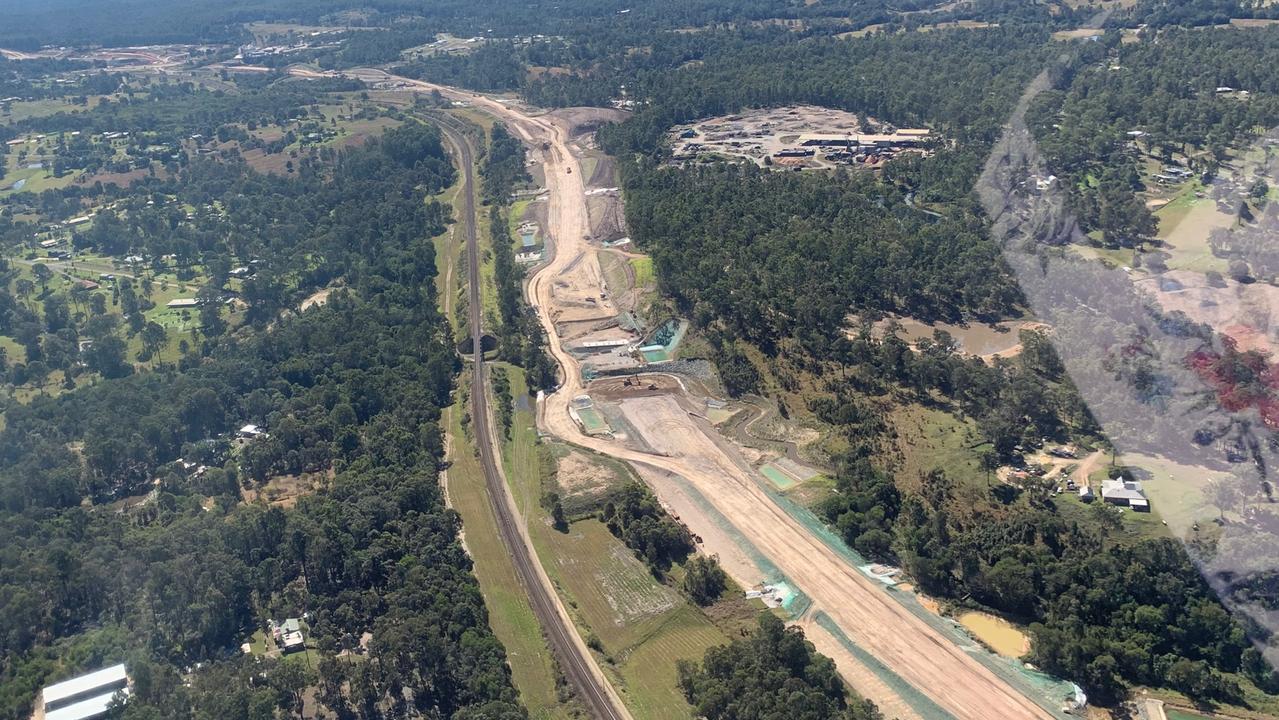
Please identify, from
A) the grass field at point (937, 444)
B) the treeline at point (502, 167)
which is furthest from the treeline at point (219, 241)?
the grass field at point (937, 444)

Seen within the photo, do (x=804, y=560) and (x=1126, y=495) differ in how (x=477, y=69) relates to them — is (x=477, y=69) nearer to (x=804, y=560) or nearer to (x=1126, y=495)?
(x=804, y=560)

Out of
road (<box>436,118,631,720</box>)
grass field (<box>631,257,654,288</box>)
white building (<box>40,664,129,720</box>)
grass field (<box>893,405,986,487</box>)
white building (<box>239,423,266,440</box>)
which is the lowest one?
white building (<box>239,423,266,440</box>)

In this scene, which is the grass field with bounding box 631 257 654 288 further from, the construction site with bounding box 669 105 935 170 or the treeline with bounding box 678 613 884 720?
the treeline with bounding box 678 613 884 720

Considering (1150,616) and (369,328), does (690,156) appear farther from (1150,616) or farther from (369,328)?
(1150,616)

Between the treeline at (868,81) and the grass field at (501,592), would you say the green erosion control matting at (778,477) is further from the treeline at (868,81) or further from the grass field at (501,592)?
the treeline at (868,81)

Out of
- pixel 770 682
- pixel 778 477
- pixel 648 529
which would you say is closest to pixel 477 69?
pixel 778 477

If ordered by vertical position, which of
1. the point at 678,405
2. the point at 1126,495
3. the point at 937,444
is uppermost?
the point at 1126,495

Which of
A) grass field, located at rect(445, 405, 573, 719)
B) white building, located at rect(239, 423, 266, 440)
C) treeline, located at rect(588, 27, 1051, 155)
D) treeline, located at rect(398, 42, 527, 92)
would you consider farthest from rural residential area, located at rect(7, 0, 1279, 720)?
treeline, located at rect(398, 42, 527, 92)
